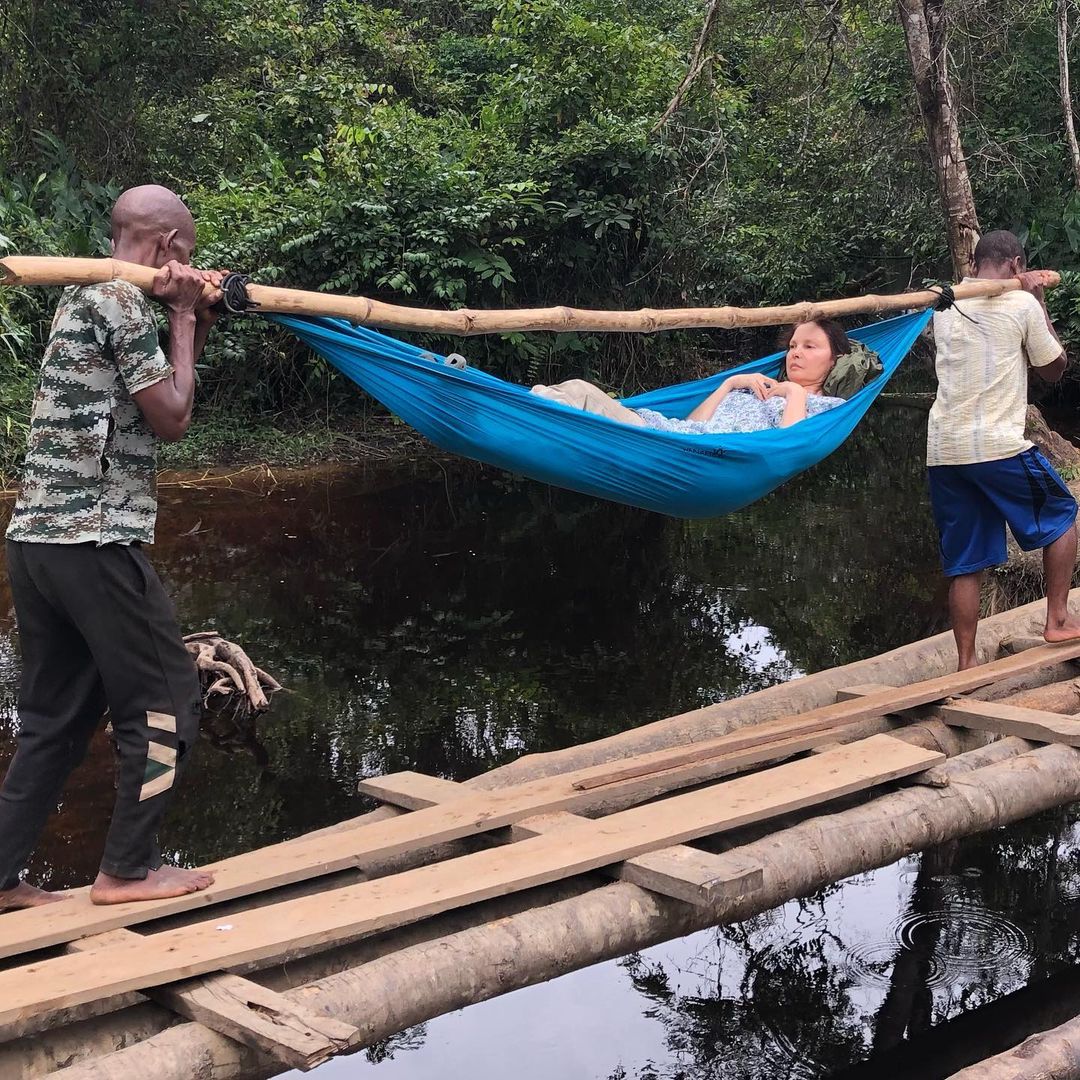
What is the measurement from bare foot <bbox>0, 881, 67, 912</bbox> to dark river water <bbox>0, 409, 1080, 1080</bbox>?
815 millimetres

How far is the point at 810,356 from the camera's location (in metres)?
3.71

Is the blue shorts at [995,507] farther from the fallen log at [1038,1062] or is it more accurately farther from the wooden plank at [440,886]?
the fallen log at [1038,1062]

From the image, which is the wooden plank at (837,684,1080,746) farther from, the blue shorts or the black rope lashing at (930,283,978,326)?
the black rope lashing at (930,283,978,326)

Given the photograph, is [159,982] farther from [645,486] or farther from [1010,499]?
[1010,499]

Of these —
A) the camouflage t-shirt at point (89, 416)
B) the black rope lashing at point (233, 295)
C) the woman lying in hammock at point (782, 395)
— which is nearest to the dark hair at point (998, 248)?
the woman lying in hammock at point (782, 395)

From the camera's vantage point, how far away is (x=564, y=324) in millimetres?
2932

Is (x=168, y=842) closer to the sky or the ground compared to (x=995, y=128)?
closer to the ground

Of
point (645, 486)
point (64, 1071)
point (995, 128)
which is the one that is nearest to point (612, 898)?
point (64, 1071)

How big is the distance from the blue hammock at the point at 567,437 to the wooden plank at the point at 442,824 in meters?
0.63

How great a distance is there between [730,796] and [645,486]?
36.9 inches

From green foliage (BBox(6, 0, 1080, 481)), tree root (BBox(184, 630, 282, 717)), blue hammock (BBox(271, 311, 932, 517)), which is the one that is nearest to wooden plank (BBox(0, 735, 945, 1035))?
blue hammock (BBox(271, 311, 932, 517))

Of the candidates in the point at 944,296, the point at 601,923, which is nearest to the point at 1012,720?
the point at 944,296

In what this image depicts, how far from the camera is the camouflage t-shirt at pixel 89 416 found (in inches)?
76.7

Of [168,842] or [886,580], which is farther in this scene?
[886,580]
